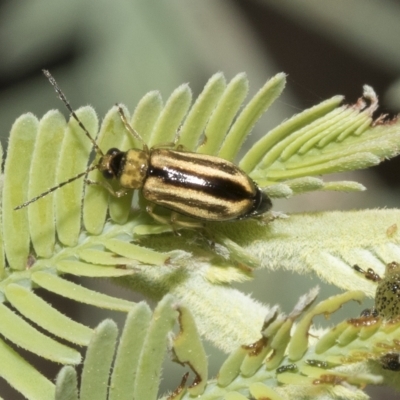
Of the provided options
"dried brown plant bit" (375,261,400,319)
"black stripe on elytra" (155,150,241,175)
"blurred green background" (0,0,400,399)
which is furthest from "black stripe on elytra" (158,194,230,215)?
"blurred green background" (0,0,400,399)

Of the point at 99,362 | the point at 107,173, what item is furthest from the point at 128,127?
the point at 99,362

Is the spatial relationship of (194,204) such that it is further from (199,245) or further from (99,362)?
(99,362)

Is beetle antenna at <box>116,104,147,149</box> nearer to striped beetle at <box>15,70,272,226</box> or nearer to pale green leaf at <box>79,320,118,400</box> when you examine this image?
striped beetle at <box>15,70,272,226</box>

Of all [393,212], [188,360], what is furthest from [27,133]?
[393,212]

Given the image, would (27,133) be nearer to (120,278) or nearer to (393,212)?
(120,278)

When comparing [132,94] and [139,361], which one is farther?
[132,94]

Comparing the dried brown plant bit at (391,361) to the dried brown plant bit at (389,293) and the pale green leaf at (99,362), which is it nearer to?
the dried brown plant bit at (389,293)

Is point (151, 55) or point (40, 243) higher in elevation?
point (151, 55)
